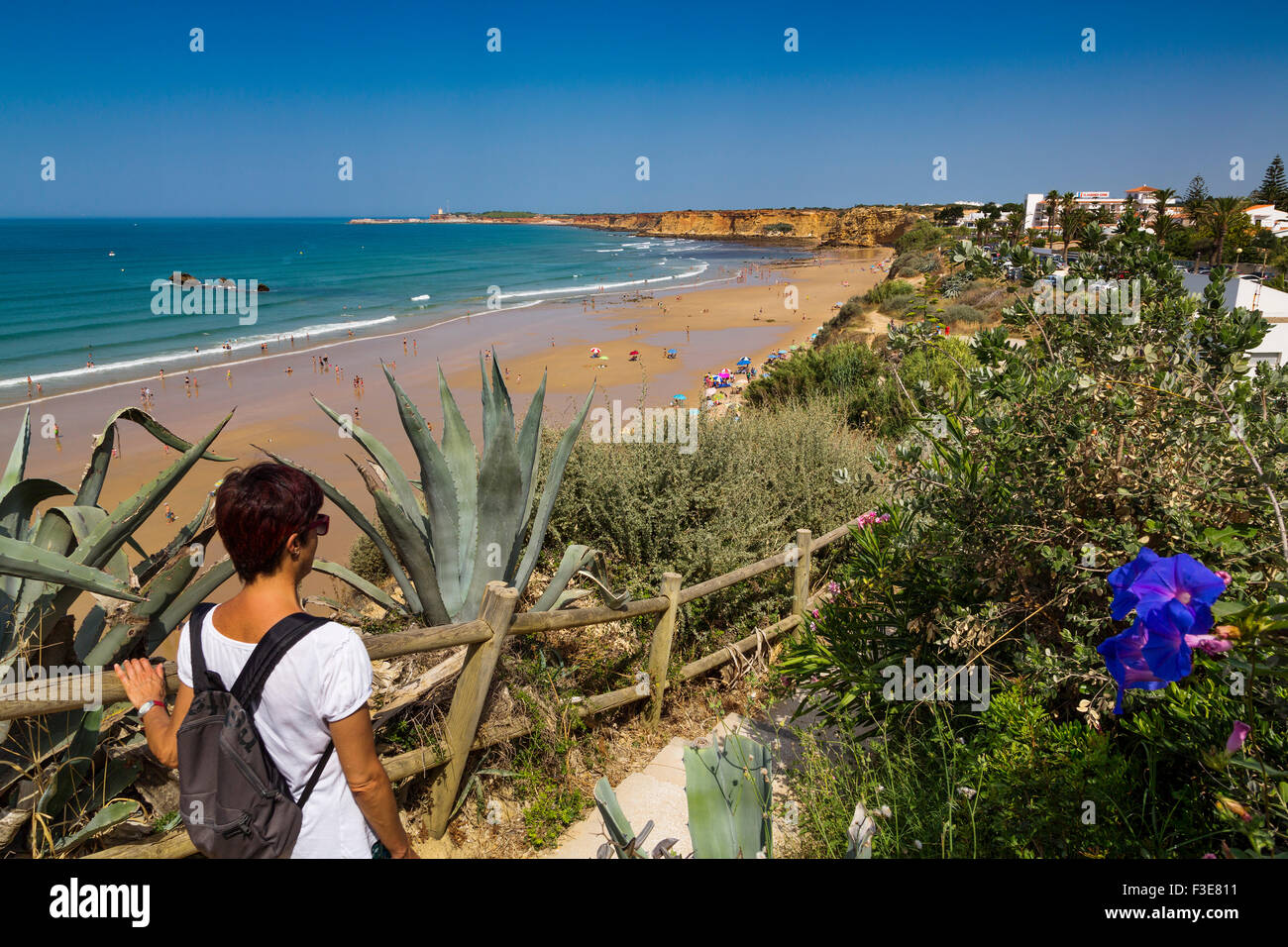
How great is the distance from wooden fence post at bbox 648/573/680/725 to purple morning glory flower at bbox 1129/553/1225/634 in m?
2.66

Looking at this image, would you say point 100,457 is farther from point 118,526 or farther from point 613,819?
point 613,819

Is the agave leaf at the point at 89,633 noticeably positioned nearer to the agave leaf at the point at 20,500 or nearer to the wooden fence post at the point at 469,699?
the agave leaf at the point at 20,500

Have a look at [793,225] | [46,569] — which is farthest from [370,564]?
[793,225]

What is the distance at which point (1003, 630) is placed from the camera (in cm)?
239

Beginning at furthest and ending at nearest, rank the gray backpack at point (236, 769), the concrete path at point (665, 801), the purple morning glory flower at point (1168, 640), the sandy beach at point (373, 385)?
the sandy beach at point (373, 385), the concrete path at point (665, 801), the gray backpack at point (236, 769), the purple morning glory flower at point (1168, 640)

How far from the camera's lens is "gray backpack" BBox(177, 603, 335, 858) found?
1.56m

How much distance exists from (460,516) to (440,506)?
0.14 m

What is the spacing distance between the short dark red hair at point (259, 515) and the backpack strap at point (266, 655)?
13 cm

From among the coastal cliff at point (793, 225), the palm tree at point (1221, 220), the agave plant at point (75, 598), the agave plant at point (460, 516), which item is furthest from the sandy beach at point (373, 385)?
the coastal cliff at point (793, 225)

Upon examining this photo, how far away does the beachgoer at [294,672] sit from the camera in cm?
159
